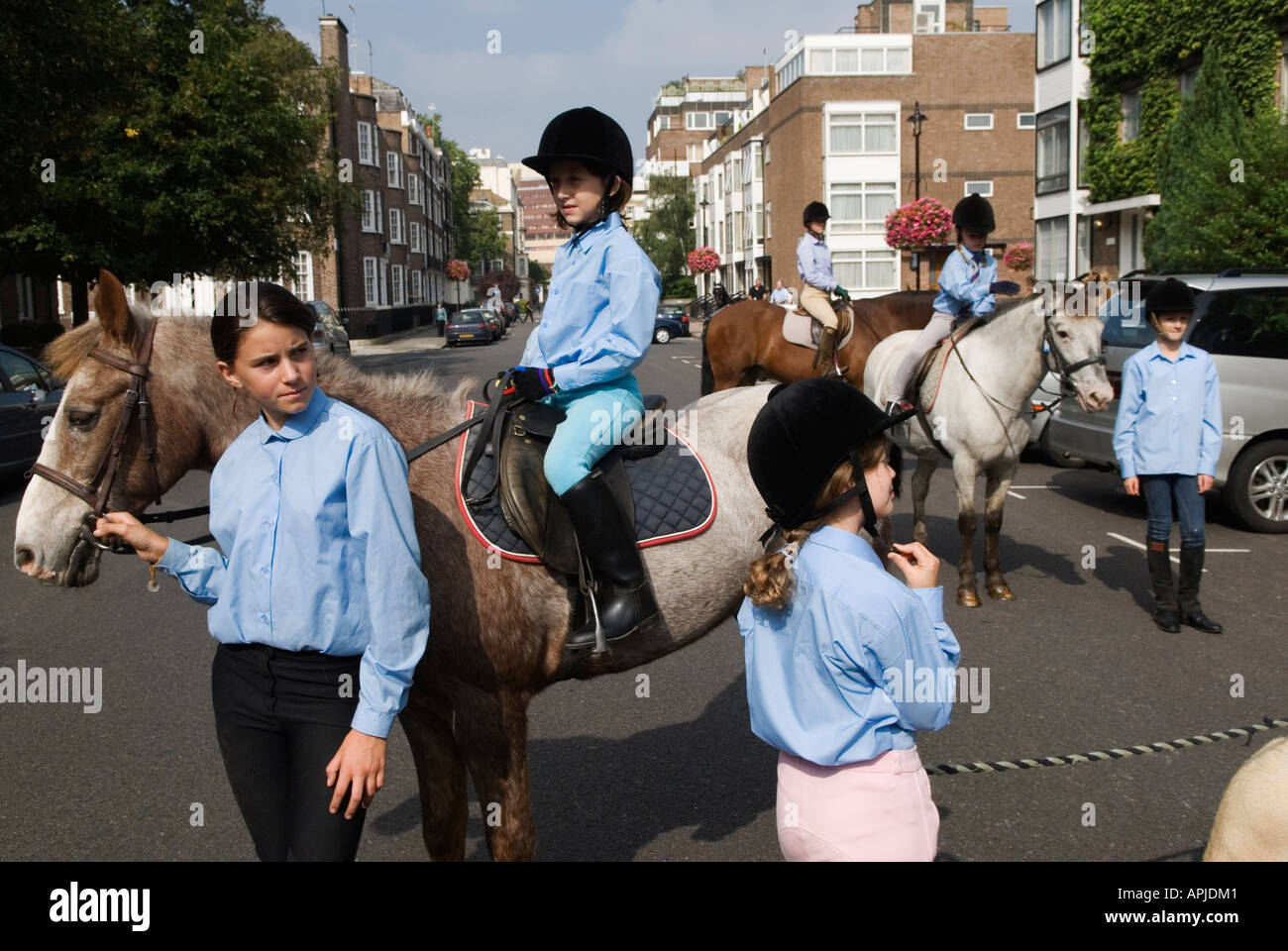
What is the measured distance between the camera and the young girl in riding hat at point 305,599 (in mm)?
2531

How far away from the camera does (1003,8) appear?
6750 centimetres

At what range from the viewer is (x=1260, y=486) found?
9.94m

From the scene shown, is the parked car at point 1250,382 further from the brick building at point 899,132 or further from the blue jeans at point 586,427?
the brick building at point 899,132

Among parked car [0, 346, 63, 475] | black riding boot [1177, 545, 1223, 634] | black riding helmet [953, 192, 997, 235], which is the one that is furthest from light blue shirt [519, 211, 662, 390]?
parked car [0, 346, 63, 475]

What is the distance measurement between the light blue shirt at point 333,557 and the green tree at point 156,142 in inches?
578

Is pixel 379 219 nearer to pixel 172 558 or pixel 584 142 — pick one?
pixel 584 142

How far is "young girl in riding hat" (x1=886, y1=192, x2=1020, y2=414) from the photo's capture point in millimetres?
8555

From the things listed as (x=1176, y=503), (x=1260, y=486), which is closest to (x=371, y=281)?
(x=1260, y=486)

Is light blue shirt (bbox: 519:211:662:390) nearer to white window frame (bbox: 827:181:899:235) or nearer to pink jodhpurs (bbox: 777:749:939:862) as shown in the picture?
pink jodhpurs (bbox: 777:749:939:862)

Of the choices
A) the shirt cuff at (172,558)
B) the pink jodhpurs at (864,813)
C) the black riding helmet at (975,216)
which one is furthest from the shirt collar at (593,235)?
the black riding helmet at (975,216)

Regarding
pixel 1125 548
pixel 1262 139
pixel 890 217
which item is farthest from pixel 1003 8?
pixel 1125 548

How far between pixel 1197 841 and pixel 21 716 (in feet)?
19.7

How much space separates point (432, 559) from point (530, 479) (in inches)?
17.0

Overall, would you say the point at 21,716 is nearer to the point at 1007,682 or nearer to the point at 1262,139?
the point at 1007,682
